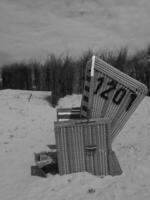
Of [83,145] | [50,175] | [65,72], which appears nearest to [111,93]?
[83,145]

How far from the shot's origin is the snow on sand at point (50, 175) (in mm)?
2818

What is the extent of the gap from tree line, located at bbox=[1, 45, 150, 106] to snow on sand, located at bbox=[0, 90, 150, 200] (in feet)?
6.01

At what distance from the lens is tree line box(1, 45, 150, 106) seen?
380 inches

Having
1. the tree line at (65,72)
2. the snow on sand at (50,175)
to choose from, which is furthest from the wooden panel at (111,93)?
the tree line at (65,72)

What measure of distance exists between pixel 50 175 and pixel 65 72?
723cm

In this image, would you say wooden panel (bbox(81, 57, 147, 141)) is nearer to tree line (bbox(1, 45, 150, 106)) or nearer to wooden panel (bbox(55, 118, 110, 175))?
wooden panel (bbox(55, 118, 110, 175))

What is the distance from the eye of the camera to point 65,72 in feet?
33.6

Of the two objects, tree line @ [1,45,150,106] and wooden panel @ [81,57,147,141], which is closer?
wooden panel @ [81,57,147,141]

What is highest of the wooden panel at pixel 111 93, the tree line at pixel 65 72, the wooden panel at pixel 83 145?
the wooden panel at pixel 111 93

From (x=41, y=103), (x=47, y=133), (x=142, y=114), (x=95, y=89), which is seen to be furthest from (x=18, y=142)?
(x=142, y=114)

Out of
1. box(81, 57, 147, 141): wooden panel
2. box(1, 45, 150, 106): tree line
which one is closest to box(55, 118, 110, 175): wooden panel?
box(81, 57, 147, 141): wooden panel

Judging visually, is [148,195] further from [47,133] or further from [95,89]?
[47,133]

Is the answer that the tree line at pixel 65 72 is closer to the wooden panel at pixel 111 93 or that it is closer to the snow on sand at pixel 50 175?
the snow on sand at pixel 50 175

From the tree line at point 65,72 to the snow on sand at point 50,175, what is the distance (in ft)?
6.01
